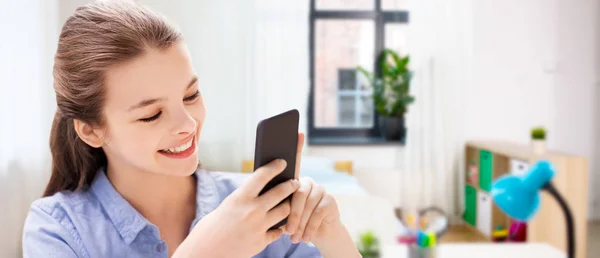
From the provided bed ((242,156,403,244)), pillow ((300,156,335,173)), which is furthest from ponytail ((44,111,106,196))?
pillow ((300,156,335,173))

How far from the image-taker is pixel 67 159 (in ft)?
2.31

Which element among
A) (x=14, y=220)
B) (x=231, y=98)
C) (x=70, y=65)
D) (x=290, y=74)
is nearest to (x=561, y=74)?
(x=290, y=74)

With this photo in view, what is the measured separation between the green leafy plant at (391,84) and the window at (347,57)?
0.27ft

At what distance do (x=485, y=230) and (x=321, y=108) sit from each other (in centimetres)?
110

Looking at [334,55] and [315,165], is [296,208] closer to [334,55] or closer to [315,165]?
[315,165]

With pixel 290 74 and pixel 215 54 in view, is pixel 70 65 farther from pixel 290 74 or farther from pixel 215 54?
pixel 290 74

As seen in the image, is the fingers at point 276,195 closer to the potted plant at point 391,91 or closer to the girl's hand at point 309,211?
the girl's hand at point 309,211

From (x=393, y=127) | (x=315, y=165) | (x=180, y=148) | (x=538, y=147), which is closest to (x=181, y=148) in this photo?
(x=180, y=148)

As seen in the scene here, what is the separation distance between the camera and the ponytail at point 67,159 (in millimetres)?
695

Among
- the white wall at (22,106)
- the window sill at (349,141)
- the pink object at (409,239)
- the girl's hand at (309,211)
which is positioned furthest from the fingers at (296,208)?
the window sill at (349,141)

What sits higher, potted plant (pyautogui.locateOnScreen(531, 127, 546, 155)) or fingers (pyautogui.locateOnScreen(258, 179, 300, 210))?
fingers (pyautogui.locateOnScreen(258, 179, 300, 210))

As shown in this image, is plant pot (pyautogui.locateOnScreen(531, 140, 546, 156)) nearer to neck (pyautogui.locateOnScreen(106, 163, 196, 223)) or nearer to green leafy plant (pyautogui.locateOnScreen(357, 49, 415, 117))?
green leafy plant (pyautogui.locateOnScreen(357, 49, 415, 117))

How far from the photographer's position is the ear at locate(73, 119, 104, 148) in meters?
0.65

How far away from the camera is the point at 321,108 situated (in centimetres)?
331
